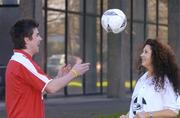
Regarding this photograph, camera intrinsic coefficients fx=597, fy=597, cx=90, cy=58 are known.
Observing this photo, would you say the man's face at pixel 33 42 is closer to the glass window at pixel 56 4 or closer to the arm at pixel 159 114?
the arm at pixel 159 114

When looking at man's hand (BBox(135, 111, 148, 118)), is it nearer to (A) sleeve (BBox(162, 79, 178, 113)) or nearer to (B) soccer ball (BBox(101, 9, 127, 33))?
(A) sleeve (BBox(162, 79, 178, 113))

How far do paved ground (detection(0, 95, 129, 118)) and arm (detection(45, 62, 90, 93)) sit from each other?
923 centimetres

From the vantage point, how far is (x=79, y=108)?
17.1 metres

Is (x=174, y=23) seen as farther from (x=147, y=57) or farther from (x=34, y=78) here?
(x=34, y=78)

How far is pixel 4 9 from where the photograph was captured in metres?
20.4

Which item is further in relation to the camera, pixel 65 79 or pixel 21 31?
pixel 21 31

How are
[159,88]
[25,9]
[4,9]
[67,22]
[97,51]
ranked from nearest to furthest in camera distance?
1. [159,88]
2. [25,9]
3. [4,9]
4. [67,22]
5. [97,51]

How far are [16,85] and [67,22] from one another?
17.1 meters

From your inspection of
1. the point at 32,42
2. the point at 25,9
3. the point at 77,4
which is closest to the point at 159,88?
the point at 32,42

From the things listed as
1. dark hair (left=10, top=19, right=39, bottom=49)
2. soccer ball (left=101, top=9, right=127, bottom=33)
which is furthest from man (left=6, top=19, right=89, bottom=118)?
soccer ball (left=101, top=9, right=127, bottom=33)

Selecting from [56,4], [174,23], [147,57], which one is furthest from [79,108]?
[147,57]

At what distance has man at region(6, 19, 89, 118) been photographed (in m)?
5.00

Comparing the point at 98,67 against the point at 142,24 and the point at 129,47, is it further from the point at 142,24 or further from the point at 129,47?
the point at 142,24

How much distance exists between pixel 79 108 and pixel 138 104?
1207cm
